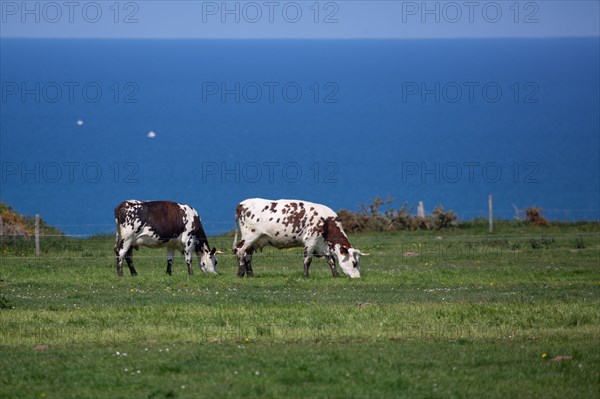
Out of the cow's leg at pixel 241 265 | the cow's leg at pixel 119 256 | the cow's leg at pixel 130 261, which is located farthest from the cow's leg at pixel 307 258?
the cow's leg at pixel 119 256

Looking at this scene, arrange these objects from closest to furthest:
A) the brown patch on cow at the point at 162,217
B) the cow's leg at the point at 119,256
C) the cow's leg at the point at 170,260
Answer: the cow's leg at the point at 119,256
the cow's leg at the point at 170,260
the brown patch on cow at the point at 162,217

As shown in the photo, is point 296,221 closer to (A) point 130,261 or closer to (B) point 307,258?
(B) point 307,258

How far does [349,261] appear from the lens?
31.9 metres

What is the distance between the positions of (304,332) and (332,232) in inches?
511

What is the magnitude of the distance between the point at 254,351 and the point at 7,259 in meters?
20.3

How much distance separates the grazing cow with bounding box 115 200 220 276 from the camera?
33.1 metres

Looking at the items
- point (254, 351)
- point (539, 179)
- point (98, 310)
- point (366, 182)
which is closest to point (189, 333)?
point (254, 351)

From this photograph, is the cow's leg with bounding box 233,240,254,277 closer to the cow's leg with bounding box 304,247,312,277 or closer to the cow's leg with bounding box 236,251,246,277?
the cow's leg with bounding box 236,251,246,277

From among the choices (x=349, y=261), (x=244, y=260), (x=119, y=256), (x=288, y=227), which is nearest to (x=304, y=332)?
(x=349, y=261)

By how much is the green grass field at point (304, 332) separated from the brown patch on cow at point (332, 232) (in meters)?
1.11

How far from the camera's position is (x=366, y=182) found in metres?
164

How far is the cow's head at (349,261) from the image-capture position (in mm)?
31703

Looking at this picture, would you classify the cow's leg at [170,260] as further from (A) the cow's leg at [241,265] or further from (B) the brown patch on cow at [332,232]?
(B) the brown patch on cow at [332,232]

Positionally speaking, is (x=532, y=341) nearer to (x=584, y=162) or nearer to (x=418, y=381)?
(x=418, y=381)
